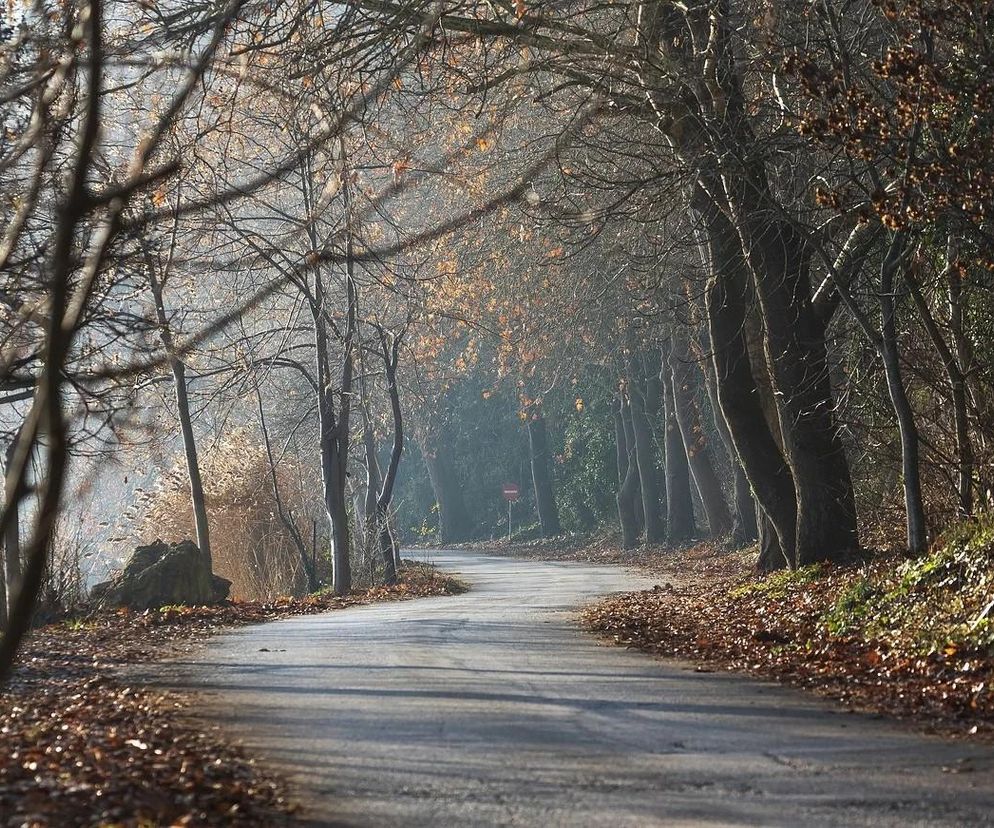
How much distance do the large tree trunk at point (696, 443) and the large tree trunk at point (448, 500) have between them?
27608 millimetres

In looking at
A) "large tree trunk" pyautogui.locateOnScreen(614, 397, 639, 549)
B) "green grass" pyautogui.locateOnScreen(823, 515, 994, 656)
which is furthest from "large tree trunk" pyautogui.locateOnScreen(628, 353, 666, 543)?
"green grass" pyautogui.locateOnScreen(823, 515, 994, 656)

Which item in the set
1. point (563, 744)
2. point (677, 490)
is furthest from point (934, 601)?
point (677, 490)

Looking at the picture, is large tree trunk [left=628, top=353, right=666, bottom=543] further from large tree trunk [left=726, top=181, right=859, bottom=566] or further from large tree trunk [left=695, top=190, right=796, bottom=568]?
large tree trunk [left=726, top=181, right=859, bottom=566]

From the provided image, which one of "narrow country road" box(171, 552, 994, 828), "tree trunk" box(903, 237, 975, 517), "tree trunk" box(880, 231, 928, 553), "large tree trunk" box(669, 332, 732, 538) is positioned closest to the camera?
"narrow country road" box(171, 552, 994, 828)

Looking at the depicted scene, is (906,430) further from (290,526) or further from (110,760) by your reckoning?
(290,526)

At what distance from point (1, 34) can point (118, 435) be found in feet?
11.9

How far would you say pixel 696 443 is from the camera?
36.3 metres

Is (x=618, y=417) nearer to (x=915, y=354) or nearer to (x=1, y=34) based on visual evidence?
(x=915, y=354)

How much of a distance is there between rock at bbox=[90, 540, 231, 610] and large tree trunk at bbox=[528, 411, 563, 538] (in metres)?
34.9

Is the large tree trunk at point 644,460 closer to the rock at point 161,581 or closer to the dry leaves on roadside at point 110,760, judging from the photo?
the rock at point 161,581

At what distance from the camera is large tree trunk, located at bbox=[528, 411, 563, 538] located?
56.6 metres

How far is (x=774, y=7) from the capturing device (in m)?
13.8

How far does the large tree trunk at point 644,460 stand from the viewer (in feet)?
140

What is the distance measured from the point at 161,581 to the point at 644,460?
78.2 ft
